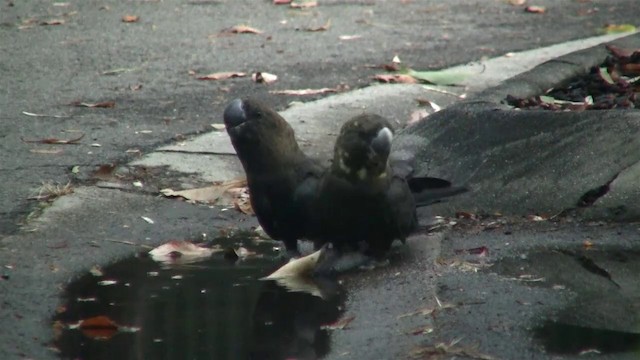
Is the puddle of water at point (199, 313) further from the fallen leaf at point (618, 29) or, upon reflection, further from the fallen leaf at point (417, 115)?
the fallen leaf at point (618, 29)

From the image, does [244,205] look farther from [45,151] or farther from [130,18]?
[130,18]

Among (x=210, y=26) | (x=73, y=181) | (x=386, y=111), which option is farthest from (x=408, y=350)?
(x=210, y=26)

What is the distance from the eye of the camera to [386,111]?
7285 mm

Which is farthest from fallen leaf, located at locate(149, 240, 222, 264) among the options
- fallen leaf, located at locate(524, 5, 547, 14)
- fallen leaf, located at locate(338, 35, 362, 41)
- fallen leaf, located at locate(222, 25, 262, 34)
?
fallen leaf, located at locate(524, 5, 547, 14)

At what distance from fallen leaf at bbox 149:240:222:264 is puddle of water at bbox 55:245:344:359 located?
0.07m

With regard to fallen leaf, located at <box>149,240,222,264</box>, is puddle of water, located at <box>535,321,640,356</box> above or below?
above

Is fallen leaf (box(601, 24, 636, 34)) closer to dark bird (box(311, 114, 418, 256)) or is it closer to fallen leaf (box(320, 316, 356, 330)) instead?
dark bird (box(311, 114, 418, 256))

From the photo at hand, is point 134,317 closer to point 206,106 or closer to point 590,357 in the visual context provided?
point 590,357

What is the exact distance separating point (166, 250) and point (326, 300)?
3.02 feet

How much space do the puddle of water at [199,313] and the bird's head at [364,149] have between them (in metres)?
0.46

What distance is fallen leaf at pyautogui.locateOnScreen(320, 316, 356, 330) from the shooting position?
4.06m

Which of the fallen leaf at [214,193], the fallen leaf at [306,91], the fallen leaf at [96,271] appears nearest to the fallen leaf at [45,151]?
the fallen leaf at [214,193]

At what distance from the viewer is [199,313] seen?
4.30m

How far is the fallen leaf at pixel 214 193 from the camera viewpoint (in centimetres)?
577
